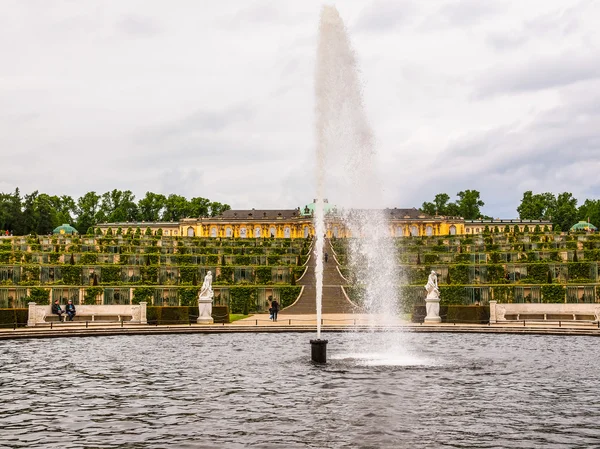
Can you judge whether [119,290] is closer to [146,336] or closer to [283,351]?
[146,336]

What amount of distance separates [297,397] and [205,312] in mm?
26448

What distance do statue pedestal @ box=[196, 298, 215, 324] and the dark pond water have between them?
42.1 ft

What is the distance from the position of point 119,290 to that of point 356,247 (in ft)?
182

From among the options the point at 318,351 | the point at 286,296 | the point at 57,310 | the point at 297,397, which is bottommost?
Answer: the point at 297,397

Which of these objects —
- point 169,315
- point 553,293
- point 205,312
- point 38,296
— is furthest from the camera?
point 553,293

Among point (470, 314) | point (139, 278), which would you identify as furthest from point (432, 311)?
point (139, 278)

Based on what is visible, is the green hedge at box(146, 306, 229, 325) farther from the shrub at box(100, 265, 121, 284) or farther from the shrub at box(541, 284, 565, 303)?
the shrub at box(541, 284, 565, 303)

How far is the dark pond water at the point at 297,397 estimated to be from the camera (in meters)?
16.8

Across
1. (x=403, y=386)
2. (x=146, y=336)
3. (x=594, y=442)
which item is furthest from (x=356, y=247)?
(x=594, y=442)

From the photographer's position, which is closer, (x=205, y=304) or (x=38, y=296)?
(x=205, y=304)

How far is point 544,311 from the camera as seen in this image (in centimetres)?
4847

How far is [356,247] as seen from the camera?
10950 cm

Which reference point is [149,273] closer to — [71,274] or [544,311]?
[71,274]

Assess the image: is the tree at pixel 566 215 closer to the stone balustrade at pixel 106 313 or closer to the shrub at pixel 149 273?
the shrub at pixel 149 273
